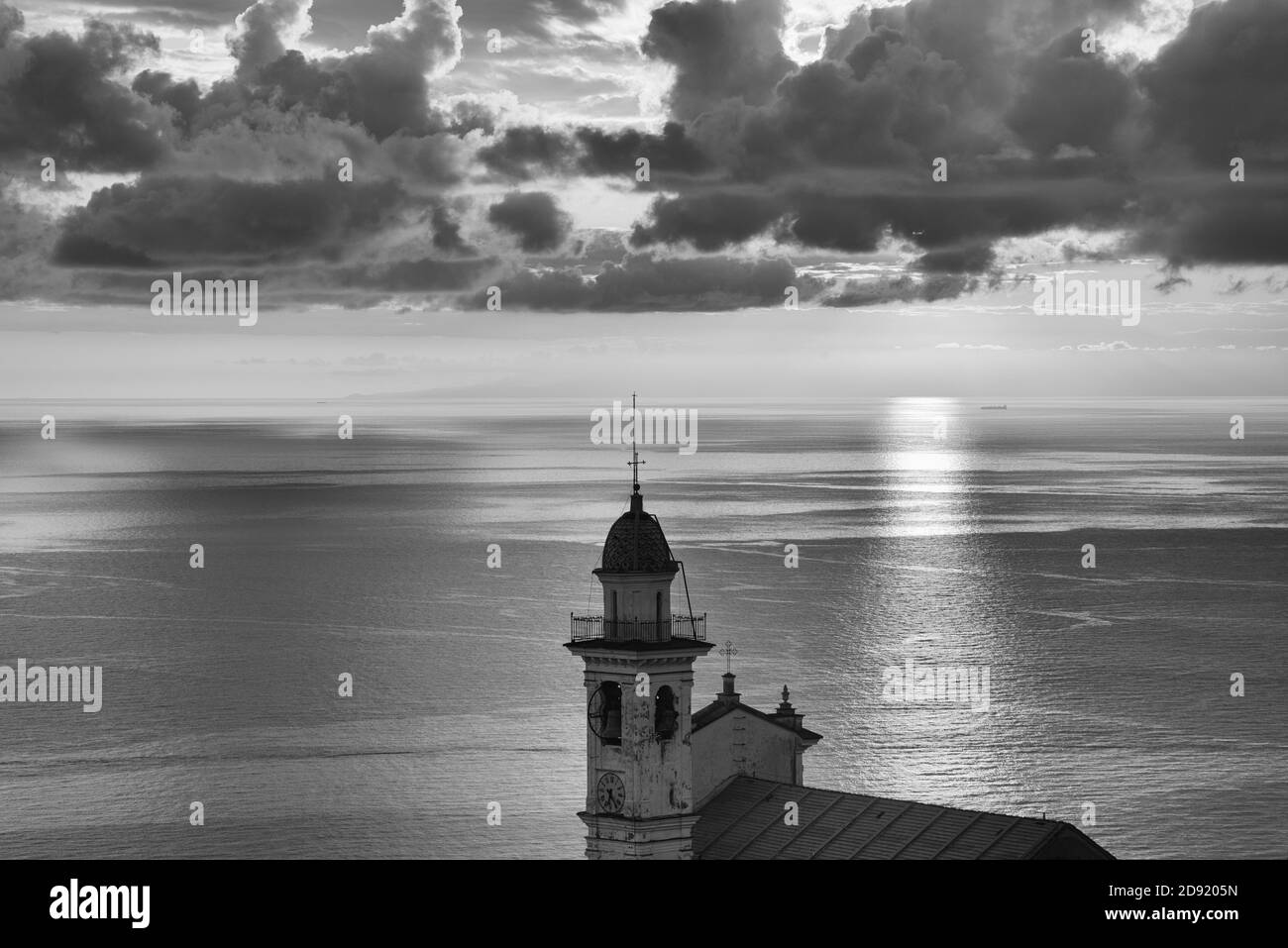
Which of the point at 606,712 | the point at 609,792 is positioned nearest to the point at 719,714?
the point at 606,712

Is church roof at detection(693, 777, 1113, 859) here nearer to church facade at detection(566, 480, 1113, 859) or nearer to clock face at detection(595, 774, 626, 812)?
church facade at detection(566, 480, 1113, 859)

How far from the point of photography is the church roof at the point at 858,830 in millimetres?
51375

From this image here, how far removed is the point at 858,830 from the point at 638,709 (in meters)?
6.59

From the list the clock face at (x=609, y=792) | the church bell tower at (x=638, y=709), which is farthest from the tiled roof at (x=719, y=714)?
the clock face at (x=609, y=792)

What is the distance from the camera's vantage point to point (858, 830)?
5469 cm

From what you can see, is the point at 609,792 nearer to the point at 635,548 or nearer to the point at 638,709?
the point at 638,709

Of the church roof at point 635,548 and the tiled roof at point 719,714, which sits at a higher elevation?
the church roof at point 635,548

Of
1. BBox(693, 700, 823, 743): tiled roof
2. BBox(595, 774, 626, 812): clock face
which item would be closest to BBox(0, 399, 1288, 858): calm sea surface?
BBox(693, 700, 823, 743): tiled roof

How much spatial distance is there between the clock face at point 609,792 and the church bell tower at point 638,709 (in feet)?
0.08

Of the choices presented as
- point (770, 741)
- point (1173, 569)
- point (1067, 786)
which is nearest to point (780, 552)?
point (1173, 569)

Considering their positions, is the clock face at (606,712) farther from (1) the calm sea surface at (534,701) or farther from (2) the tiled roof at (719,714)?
(1) the calm sea surface at (534,701)

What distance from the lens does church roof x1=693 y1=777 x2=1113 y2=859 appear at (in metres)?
51.4
